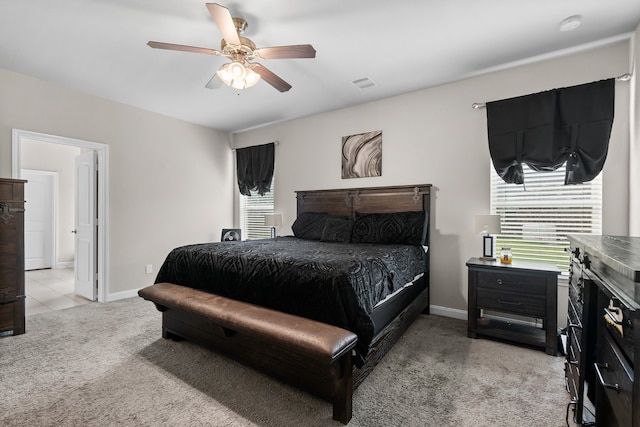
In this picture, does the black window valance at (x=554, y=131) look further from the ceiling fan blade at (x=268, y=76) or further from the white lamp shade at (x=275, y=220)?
the white lamp shade at (x=275, y=220)

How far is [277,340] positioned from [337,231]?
213 cm

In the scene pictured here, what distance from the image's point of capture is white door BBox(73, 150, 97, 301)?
406cm

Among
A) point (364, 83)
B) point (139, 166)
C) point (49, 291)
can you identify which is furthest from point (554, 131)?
point (49, 291)

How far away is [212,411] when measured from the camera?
1812 mm

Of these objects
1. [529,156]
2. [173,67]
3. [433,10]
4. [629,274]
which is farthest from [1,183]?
[529,156]

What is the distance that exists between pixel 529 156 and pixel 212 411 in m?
3.48

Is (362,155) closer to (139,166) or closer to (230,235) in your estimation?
(230,235)

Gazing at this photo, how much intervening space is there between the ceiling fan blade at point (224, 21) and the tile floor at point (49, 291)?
12.9 ft

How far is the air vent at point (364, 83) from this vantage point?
11.3 ft

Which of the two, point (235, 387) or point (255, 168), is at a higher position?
point (255, 168)

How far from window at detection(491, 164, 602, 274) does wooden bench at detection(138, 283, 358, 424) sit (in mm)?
2449

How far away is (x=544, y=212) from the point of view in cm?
304

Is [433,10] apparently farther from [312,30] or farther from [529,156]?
[529,156]

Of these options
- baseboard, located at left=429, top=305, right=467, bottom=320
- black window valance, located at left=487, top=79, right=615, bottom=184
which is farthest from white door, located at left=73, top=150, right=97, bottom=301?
black window valance, located at left=487, top=79, right=615, bottom=184
